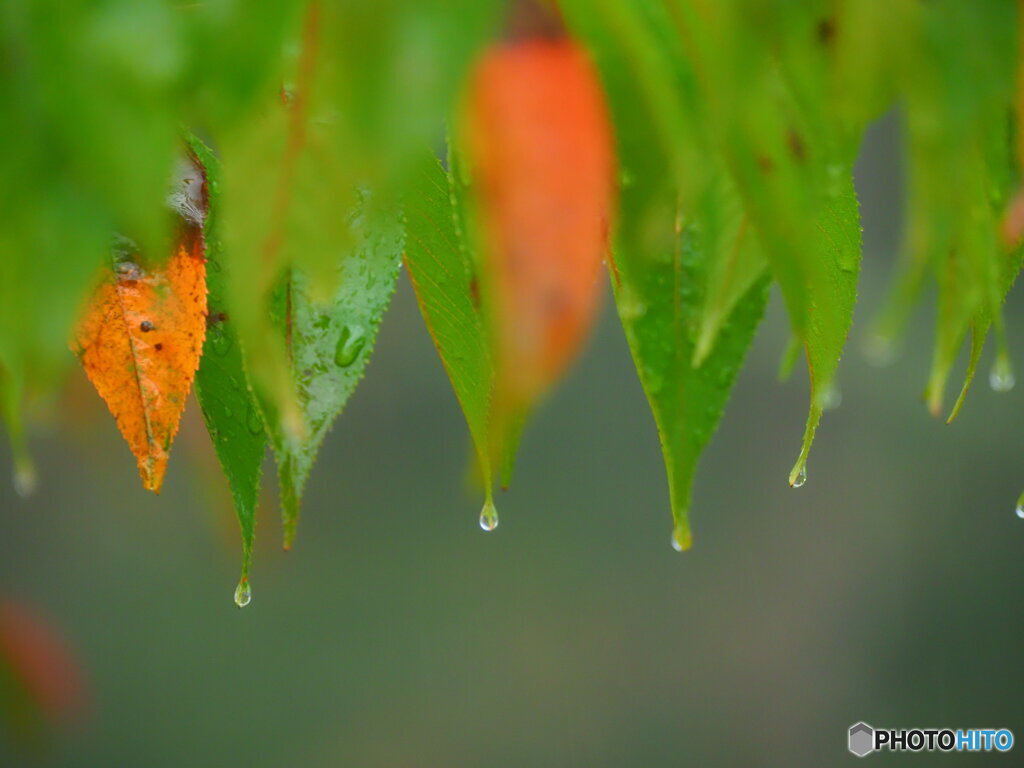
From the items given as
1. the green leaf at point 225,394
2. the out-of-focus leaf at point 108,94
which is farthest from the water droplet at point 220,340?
the out-of-focus leaf at point 108,94

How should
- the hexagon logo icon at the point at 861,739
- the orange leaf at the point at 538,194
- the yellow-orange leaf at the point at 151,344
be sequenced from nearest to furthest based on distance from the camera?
the orange leaf at the point at 538,194, the yellow-orange leaf at the point at 151,344, the hexagon logo icon at the point at 861,739

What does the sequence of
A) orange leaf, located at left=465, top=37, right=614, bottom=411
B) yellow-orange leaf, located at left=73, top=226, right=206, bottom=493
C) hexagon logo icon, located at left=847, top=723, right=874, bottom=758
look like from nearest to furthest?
orange leaf, located at left=465, top=37, right=614, bottom=411 < yellow-orange leaf, located at left=73, top=226, right=206, bottom=493 < hexagon logo icon, located at left=847, top=723, right=874, bottom=758

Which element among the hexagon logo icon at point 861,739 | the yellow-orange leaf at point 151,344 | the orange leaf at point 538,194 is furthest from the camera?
the hexagon logo icon at point 861,739

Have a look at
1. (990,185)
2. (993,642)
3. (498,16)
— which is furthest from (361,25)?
(993,642)

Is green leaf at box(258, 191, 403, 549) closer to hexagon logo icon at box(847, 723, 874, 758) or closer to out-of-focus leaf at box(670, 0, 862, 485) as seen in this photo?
out-of-focus leaf at box(670, 0, 862, 485)

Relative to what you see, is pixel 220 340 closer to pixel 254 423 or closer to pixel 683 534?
pixel 254 423

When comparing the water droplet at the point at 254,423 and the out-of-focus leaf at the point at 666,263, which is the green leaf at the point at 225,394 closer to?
the water droplet at the point at 254,423

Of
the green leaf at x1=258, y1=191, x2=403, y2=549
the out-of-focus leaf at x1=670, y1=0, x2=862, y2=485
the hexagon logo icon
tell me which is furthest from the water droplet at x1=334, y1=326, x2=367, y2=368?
the hexagon logo icon
